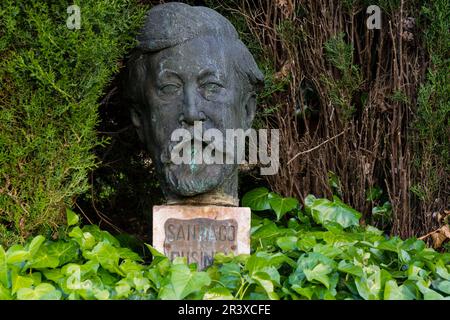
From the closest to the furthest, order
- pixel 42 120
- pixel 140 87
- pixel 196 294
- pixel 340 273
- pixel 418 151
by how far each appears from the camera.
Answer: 1. pixel 196 294
2. pixel 340 273
3. pixel 42 120
4. pixel 140 87
5. pixel 418 151

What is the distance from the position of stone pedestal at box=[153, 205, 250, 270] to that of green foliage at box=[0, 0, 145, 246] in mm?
447

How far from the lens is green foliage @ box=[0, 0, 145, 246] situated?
3.61m

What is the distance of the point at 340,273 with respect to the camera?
344 cm

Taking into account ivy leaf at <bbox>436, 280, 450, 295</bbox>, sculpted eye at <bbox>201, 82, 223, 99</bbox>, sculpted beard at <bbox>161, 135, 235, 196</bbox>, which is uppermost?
sculpted eye at <bbox>201, 82, 223, 99</bbox>

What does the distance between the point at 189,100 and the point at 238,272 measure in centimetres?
89

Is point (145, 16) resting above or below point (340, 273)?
above

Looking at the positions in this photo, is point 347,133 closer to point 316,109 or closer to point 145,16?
point 316,109

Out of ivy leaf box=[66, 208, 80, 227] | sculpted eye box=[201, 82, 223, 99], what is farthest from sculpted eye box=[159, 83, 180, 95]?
ivy leaf box=[66, 208, 80, 227]

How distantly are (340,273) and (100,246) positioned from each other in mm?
1081

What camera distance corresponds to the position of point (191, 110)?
12.3ft

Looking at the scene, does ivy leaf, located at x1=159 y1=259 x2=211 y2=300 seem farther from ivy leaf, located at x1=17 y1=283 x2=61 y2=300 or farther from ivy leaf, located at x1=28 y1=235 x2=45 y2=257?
ivy leaf, located at x1=28 y1=235 x2=45 y2=257

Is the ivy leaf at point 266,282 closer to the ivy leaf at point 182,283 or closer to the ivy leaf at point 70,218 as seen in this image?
the ivy leaf at point 182,283

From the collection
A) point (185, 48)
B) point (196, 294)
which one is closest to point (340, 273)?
point (196, 294)

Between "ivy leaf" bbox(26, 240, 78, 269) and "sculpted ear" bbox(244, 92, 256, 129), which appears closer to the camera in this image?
"ivy leaf" bbox(26, 240, 78, 269)
